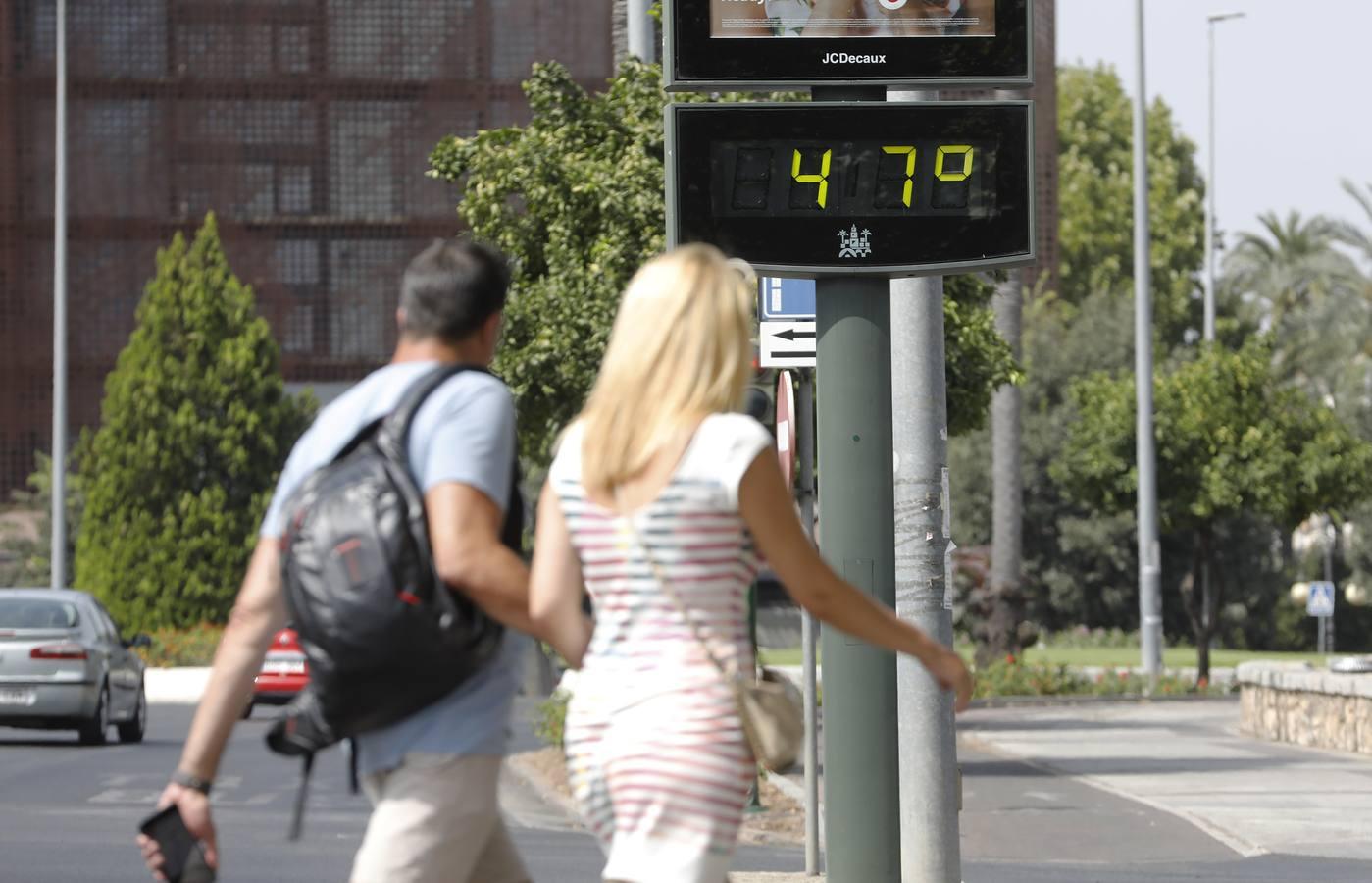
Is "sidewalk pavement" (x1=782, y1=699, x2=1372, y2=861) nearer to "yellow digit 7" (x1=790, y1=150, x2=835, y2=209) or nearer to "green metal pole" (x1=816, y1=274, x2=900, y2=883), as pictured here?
"green metal pole" (x1=816, y1=274, x2=900, y2=883)

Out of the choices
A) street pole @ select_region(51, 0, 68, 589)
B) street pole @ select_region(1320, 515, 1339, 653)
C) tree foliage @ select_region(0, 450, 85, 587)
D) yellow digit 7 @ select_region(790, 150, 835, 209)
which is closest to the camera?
yellow digit 7 @ select_region(790, 150, 835, 209)

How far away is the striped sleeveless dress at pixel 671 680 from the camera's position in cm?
395

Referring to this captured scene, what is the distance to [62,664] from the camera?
2142 centimetres

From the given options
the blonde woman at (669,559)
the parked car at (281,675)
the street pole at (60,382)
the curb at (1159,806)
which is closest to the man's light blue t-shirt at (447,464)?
the blonde woman at (669,559)

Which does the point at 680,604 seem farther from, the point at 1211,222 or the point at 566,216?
the point at 1211,222

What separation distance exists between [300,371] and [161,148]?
236 inches

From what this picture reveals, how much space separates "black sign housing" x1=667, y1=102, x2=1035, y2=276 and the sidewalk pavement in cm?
563

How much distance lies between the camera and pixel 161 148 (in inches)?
2235

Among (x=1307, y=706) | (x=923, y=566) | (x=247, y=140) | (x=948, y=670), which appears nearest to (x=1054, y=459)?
(x=247, y=140)

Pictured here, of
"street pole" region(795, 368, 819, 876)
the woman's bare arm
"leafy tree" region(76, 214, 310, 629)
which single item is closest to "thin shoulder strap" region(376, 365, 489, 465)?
the woman's bare arm

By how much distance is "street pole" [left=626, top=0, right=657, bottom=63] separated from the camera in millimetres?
18297

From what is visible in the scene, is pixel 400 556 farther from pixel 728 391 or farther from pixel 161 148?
pixel 161 148

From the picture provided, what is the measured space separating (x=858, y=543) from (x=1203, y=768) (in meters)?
12.0

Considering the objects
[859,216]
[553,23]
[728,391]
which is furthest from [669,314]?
[553,23]
